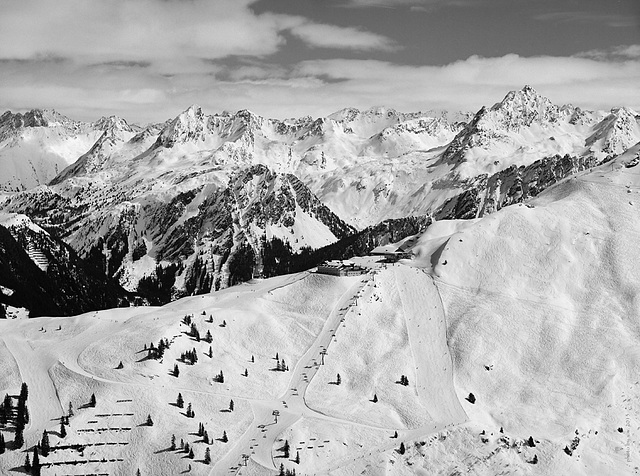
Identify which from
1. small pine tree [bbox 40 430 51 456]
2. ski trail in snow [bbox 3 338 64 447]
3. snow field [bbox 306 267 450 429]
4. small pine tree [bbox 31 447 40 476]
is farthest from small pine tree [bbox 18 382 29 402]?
snow field [bbox 306 267 450 429]

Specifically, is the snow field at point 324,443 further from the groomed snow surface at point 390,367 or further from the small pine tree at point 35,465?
the small pine tree at point 35,465

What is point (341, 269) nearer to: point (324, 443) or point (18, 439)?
point (324, 443)

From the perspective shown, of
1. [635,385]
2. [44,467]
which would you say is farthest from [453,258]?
[44,467]

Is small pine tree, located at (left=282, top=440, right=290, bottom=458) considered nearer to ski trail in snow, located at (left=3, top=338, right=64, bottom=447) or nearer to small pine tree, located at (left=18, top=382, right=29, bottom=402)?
ski trail in snow, located at (left=3, top=338, right=64, bottom=447)

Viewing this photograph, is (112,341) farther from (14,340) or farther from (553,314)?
(553,314)

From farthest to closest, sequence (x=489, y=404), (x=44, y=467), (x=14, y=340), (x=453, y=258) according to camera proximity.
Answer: (x=453, y=258)
(x=14, y=340)
(x=489, y=404)
(x=44, y=467)

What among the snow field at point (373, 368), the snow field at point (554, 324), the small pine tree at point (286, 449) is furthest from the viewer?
the snow field at point (373, 368)

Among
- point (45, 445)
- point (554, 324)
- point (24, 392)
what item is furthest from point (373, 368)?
point (24, 392)

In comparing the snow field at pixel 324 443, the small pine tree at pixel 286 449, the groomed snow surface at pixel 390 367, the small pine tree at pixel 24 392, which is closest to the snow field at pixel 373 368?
the groomed snow surface at pixel 390 367
